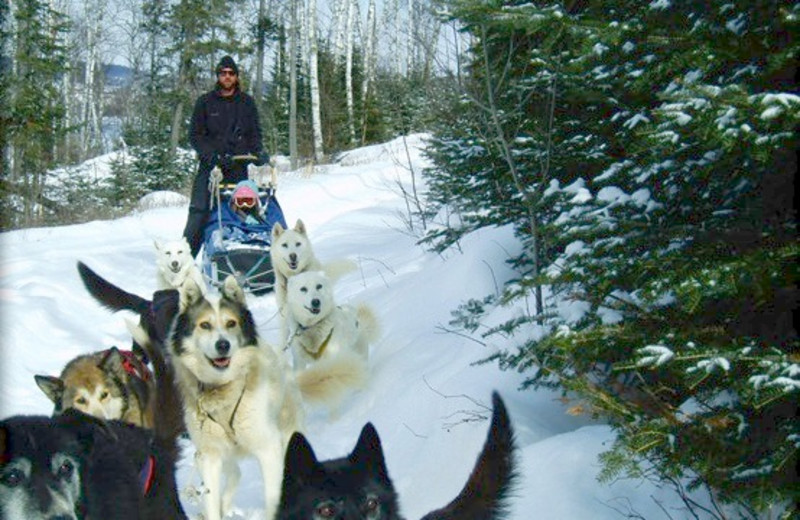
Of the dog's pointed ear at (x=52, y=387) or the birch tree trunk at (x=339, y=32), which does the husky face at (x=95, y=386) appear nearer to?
the dog's pointed ear at (x=52, y=387)

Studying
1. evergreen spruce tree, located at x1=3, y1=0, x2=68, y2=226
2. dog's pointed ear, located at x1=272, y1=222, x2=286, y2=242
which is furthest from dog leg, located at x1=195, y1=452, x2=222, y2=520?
evergreen spruce tree, located at x1=3, y1=0, x2=68, y2=226

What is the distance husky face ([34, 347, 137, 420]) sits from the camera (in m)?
3.39

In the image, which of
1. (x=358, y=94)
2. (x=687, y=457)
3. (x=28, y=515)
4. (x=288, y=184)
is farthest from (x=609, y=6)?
(x=358, y=94)

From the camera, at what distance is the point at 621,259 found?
2.42 m

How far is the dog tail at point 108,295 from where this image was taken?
5.04 meters

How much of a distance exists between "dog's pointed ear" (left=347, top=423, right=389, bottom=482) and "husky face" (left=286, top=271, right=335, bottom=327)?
312cm

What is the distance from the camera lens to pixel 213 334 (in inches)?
151

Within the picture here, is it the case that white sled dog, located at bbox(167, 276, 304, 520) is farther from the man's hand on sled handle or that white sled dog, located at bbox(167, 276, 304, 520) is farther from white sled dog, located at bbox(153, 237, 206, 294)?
the man's hand on sled handle

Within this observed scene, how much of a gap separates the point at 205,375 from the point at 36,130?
827 cm

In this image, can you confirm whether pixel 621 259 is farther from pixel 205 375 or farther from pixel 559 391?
pixel 205 375

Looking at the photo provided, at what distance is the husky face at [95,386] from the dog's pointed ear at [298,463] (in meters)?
1.56

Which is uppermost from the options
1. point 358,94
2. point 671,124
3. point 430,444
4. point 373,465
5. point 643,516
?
point 358,94

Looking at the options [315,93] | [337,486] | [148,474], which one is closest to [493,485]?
[337,486]

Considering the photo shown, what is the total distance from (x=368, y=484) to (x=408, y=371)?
2.75m
